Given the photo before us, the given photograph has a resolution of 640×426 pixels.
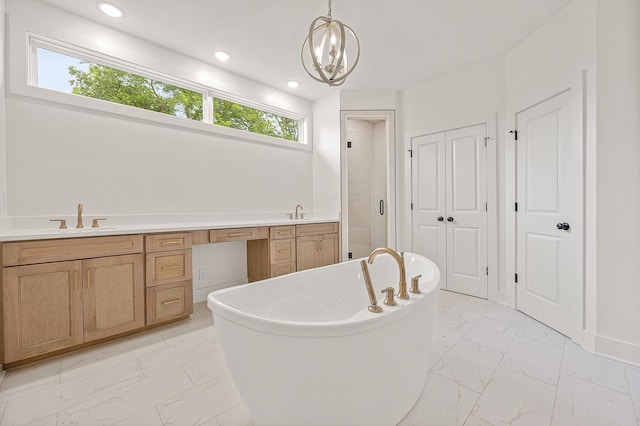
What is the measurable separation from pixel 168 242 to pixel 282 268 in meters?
1.35

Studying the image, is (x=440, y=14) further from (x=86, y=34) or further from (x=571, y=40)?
(x=86, y=34)

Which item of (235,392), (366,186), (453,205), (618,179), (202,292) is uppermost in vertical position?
(366,186)

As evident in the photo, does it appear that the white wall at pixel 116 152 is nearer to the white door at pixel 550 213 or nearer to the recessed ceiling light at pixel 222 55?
the recessed ceiling light at pixel 222 55

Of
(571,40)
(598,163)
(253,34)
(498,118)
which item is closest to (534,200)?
(598,163)

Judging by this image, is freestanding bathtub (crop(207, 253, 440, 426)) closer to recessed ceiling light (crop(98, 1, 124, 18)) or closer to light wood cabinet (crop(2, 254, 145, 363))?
light wood cabinet (crop(2, 254, 145, 363))

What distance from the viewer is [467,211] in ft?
11.0

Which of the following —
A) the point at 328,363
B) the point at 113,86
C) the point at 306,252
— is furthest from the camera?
the point at 306,252

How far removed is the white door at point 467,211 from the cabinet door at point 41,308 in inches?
149

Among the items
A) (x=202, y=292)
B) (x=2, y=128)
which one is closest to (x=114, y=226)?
(x=2, y=128)

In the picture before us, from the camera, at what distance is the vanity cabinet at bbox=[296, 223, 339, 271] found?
11.7ft

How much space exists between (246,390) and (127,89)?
10.0 feet

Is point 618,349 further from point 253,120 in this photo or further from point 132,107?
point 132,107

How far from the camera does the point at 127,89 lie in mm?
2787

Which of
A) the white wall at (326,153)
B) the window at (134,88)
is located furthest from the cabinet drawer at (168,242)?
the white wall at (326,153)
